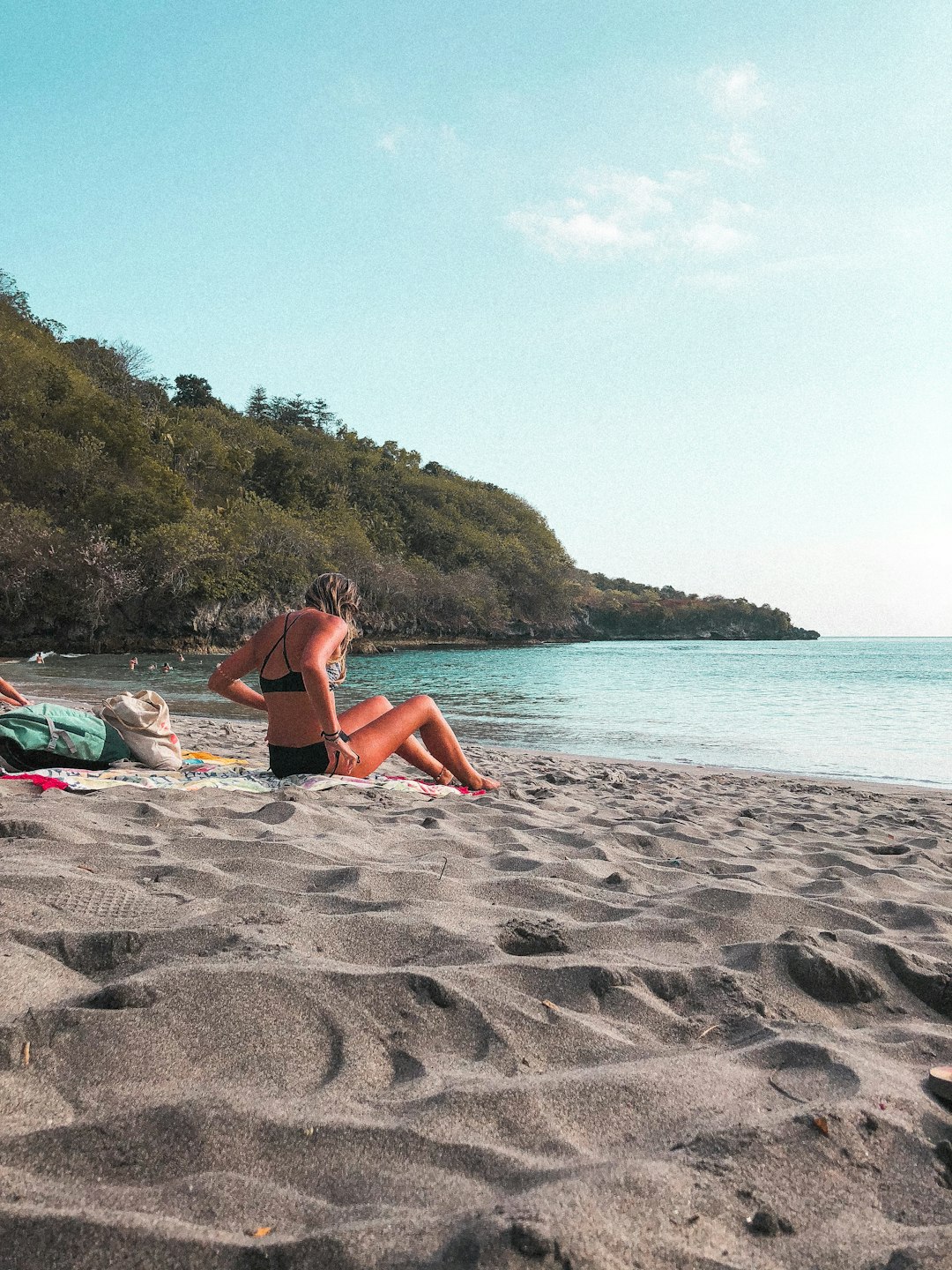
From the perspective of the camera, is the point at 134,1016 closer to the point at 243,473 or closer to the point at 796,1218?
the point at 796,1218

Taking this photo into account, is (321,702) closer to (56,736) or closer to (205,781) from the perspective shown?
(205,781)

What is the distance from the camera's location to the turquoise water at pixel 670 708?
10414 mm

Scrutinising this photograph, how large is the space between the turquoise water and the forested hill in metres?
8.98

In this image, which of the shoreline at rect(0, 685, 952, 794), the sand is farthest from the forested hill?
the sand

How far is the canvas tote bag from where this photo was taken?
5.19 metres

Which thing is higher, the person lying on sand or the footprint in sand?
the person lying on sand

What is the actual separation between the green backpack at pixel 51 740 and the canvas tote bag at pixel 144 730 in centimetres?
16

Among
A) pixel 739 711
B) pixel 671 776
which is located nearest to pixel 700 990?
pixel 671 776

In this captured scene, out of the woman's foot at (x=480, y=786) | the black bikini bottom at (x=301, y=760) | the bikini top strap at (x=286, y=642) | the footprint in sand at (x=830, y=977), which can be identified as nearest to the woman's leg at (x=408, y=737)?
the woman's foot at (x=480, y=786)

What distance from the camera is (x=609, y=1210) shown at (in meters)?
1.21

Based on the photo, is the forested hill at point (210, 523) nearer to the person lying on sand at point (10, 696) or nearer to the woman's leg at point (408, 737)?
the person lying on sand at point (10, 696)

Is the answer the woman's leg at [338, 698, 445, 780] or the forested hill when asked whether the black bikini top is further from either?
the forested hill

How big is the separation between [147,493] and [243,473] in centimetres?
2111

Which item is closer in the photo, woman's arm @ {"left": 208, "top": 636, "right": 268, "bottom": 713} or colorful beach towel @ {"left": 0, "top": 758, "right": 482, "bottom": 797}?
colorful beach towel @ {"left": 0, "top": 758, "right": 482, "bottom": 797}
